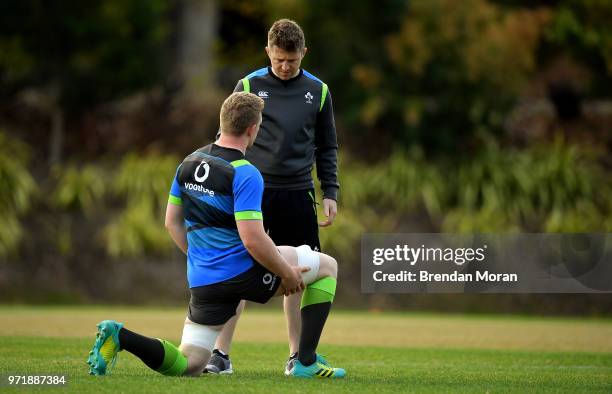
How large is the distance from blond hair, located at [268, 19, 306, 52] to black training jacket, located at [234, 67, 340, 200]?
31cm

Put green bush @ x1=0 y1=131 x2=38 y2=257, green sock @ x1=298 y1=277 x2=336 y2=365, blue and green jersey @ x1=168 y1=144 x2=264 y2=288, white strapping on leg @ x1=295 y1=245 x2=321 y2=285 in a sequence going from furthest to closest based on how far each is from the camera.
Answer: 1. green bush @ x1=0 y1=131 x2=38 y2=257
2. green sock @ x1=298 y1=277 x2=336 y2=365
3. white strapping on leg @ x1=295 y1=245 x2=321 y2=285
4. blue and green jersey @ x1=168 y1=144 x2=264 y2=288

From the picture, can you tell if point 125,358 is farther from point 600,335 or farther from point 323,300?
point 600,335

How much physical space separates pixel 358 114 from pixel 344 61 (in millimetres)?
979

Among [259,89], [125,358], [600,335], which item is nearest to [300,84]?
[259,89]

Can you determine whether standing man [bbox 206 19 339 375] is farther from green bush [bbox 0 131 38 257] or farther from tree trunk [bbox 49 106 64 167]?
tree trunk [bbox 49 106 64 167]

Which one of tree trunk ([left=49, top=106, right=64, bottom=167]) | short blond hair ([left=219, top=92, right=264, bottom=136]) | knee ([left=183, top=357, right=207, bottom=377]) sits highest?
short blond hair ([left=219, top=92, right=264, bottom=136])

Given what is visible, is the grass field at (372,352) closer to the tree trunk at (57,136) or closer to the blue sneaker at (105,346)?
the blue sneaker at (105,346)

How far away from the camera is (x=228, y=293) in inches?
243

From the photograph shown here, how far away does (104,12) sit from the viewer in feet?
65.0

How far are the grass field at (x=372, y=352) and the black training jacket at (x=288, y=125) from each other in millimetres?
1286

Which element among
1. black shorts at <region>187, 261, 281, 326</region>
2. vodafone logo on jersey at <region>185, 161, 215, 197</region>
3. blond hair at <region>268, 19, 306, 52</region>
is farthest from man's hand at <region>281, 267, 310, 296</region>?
blond hair at <region>268, 19, 306, 52</region>

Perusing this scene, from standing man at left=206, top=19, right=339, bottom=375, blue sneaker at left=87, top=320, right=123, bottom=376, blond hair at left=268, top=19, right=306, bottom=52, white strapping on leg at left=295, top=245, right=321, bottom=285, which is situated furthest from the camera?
standing man at left=206, top=19, right=339, bottom=375

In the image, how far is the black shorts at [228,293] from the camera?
20.2 feet

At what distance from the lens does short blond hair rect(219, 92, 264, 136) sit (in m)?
6.15
